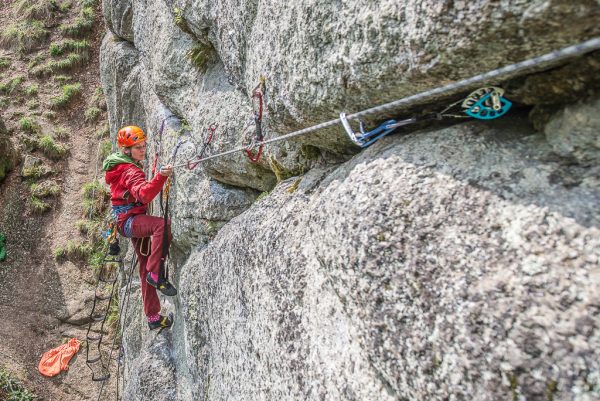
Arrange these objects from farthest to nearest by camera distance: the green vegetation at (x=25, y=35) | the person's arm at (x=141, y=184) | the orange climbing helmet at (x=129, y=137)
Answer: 1. the green vegetation at (x=25, y=35)
2. the orange climbing helmet at (x=129, y=137)
3. the person's arm at (x=141, y=184)

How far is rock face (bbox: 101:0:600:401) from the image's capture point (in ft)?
6.44

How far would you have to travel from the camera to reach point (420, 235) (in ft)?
8.25

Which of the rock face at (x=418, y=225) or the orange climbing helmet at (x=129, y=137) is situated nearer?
the rock face at (x=418, y=225)

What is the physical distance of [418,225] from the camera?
2.54 metres

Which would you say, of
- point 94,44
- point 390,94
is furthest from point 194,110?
point 94,44

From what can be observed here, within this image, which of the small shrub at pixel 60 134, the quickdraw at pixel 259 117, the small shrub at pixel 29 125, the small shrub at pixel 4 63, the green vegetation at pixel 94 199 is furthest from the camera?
the small shrub at pixel 4 63

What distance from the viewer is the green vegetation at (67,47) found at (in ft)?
67.6

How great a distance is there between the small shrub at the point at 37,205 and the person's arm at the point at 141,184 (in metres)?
11.9

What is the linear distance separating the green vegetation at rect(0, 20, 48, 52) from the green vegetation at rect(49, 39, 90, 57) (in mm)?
1005

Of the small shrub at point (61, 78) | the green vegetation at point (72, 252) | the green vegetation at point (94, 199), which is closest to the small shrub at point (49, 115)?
the small shrub at point (61, 78)

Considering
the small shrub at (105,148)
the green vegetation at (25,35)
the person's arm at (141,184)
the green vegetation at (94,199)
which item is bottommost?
the green vegetation at (94,199)

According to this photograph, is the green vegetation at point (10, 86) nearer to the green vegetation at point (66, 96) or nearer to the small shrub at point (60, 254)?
the green vegetation at point (66, 96)

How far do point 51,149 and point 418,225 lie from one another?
63.3 feet

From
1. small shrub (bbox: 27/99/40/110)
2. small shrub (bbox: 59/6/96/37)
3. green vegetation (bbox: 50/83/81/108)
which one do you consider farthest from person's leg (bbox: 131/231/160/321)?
small shrub (bbox: 59/6/96/37)
